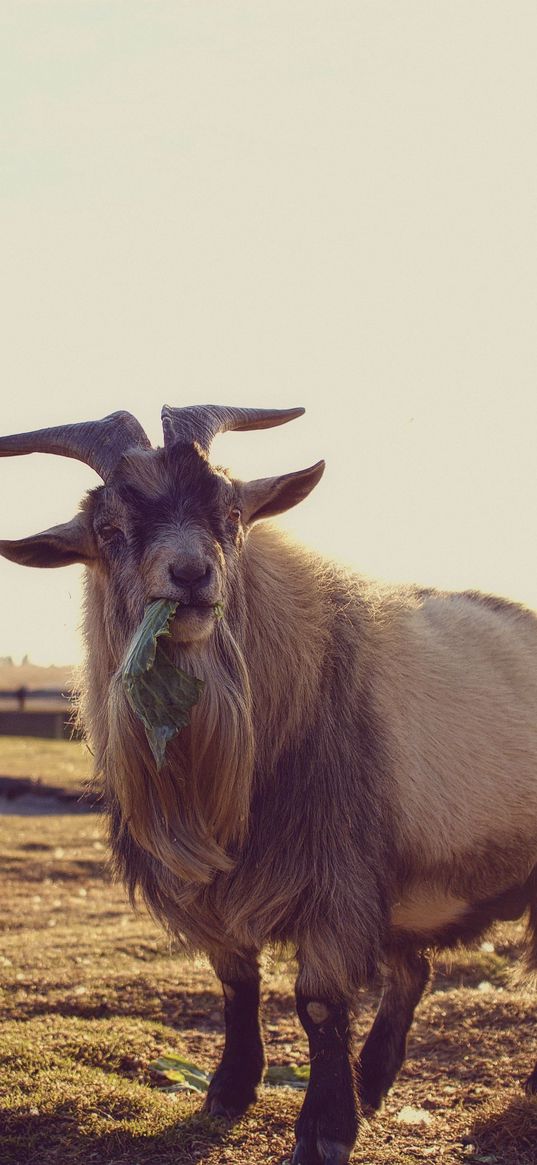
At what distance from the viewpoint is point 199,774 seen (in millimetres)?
4605

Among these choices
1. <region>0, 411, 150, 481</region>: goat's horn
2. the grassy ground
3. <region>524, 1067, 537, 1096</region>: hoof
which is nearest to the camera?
the grassy ground

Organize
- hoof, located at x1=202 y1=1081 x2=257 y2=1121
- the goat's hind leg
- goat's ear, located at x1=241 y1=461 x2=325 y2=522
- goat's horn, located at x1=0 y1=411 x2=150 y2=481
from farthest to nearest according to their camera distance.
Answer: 1. the goat's hind leg
2. hoof, located at x1=202 y1=1081 x2=257 y2=1121
3. goat's ear, located at x1=241 y1=461 x2=325 y2=522
4. goat's horn, located at x1=0 y1=411 x2=150 y2=481

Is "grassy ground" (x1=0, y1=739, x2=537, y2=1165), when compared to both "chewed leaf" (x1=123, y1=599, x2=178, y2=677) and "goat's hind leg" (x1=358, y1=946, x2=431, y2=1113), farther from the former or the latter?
"chewed leaf" (x1=123, y1=599, x2=178, y2=677)

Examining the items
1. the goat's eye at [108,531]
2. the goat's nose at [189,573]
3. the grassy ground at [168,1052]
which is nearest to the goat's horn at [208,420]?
the goat's eye at [108,531]

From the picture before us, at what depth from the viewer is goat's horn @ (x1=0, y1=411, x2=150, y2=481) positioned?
4.80 meters

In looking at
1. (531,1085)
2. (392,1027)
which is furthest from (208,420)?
(531,1085)

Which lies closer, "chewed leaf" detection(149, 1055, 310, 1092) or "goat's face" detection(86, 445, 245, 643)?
A: "goat's face" detection(86, 445, 245, 643)

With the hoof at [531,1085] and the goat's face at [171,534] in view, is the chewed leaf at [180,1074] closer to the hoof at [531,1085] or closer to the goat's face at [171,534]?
the hoof at [531,1085]

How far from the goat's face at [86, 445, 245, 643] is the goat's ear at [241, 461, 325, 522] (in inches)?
5.2

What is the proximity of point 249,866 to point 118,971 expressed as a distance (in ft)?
11.2

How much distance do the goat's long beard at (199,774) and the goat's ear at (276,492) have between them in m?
0.62

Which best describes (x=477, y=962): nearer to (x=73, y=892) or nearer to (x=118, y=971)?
(x=118, y=971)

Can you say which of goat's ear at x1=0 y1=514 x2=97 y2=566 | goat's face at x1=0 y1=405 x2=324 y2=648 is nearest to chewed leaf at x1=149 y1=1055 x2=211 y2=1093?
goat's face at x1=0 y1=405 x2=324 y2=648

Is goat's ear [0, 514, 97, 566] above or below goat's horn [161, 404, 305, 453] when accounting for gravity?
below
